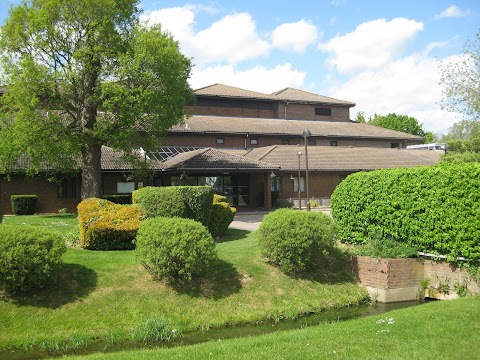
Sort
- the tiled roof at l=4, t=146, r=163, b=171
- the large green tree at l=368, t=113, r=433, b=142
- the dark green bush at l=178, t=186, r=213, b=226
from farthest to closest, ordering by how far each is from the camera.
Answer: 1. the large green tree at l=368, t=113, r=433, b=142
2. the tiled roof at l=4, t=146, r=163, b=171
3. the dark green bush at l=178, t=186, r=213, b=226

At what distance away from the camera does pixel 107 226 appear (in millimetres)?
13883

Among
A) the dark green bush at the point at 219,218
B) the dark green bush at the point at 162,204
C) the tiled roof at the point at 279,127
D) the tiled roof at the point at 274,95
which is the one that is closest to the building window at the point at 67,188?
the tiled roof at the point at 279,127

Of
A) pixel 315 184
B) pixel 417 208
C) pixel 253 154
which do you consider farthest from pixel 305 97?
pixel 417 208

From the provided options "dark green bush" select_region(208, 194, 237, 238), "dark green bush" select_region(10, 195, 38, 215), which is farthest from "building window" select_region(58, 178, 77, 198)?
"dark green bush" select_region(208, 194, 237, 238)

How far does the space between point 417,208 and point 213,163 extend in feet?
57.1

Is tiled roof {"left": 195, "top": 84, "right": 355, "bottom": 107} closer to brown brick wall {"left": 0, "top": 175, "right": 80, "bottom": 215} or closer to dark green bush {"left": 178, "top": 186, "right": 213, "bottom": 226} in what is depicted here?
brown brick wall {"left": 0, "top": 175, "right": 80, "bottom": 215}

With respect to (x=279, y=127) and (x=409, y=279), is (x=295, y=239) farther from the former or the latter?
(x=279, y=127)

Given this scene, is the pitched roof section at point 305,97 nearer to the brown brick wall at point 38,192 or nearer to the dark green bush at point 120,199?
the dark green bush at point 120,199

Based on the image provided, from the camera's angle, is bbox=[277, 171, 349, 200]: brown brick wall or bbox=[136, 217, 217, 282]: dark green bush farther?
bbox=[277, 171, 349, 200]: brown brick wall

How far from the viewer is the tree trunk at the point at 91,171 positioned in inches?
936

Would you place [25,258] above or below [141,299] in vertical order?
above

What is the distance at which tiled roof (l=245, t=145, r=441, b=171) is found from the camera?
116 ft

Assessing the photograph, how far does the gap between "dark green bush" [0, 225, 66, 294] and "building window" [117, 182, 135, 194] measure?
19109mm

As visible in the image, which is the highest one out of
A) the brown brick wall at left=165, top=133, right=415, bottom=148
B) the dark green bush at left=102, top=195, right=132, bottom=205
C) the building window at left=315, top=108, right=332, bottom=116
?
the building window at left=315, top=108, right=332, bottom=116
